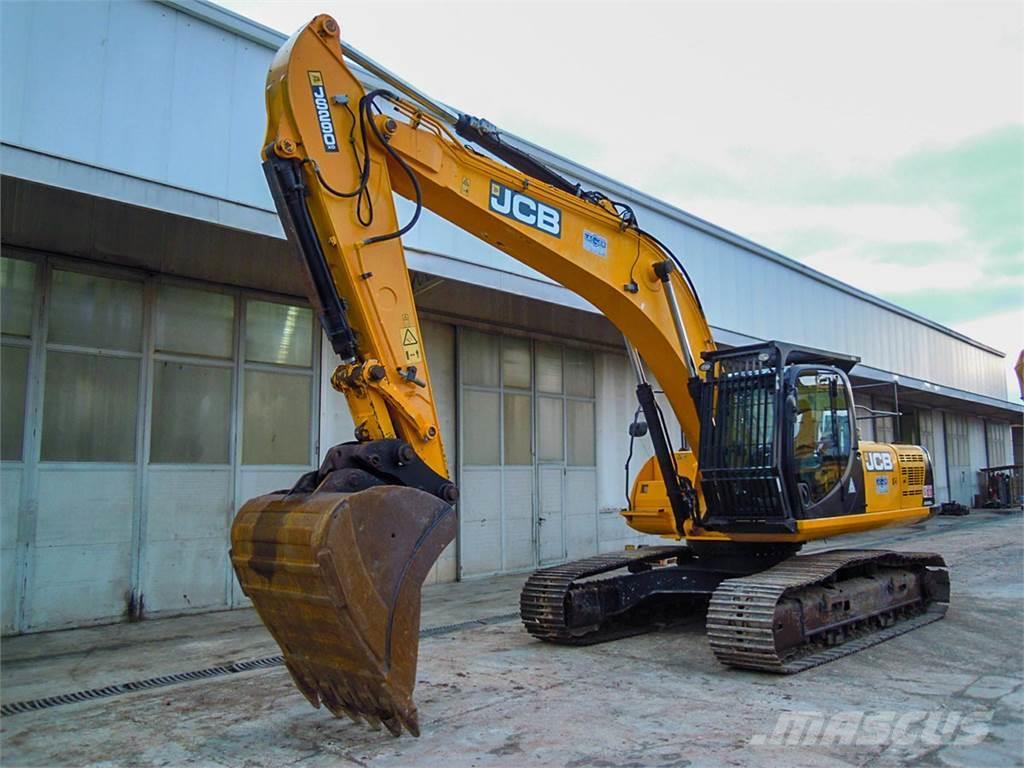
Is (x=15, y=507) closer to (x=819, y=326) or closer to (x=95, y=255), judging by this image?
(x=95, y=255)

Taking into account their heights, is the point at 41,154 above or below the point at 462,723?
above

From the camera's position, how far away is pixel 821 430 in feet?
24.6

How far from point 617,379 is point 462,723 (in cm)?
1129

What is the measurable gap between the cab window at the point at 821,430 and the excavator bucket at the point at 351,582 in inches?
166

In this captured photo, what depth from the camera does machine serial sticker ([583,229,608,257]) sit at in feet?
21.7

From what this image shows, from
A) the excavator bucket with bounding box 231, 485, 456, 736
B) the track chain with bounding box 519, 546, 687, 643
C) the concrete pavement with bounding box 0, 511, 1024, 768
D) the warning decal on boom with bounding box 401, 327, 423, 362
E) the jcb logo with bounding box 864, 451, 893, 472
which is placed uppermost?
the warning decal on boom with bounding box 401, 327, 423, 362

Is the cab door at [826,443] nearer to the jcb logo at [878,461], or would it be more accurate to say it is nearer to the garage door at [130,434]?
the jcb logo at [878,461]

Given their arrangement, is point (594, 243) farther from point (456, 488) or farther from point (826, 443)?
point (826, 443)

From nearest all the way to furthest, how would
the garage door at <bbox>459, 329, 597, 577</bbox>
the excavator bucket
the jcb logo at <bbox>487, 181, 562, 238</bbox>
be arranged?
the excavator bucket
the jcb logo at <bbox>487, 181, 562, 238</bbox>
the garage door at <bbox>459, 329, 597, 577</bbox>

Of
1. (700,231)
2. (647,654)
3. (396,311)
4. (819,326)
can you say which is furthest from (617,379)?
(396,311)

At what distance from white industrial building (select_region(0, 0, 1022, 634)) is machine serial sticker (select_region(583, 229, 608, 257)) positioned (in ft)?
10.8

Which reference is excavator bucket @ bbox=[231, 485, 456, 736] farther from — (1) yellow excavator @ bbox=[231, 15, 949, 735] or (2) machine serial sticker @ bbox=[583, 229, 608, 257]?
(2) machine serial sticker @ bbox=[583, 229, 608, 257]

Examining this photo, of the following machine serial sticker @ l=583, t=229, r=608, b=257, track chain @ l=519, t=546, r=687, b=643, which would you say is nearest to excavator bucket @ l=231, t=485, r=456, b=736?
machine serial sticker @ l=583, t=229, r=608, b=257

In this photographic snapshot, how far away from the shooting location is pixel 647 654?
7.07 metres
